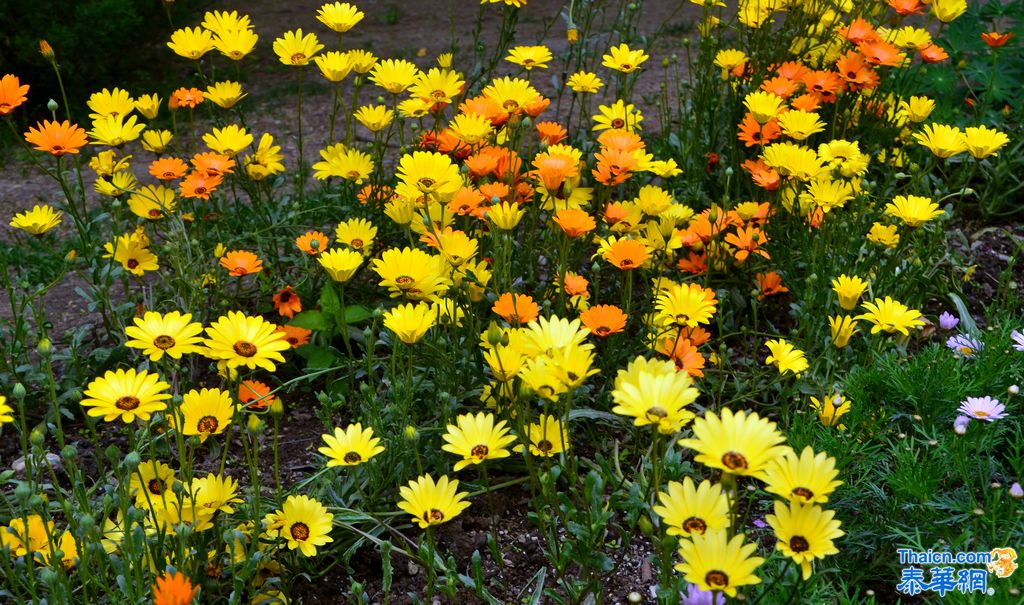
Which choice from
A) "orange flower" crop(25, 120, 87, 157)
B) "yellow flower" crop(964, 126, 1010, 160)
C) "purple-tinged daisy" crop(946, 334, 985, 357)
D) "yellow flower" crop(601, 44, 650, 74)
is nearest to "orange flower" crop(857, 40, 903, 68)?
"yellow flower" crop(964, 126, 1010, 160)

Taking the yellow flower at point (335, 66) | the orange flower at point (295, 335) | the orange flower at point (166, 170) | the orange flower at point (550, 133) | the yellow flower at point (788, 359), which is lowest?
the orange flower at point (295, 335)

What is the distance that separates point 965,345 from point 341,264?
1.67m

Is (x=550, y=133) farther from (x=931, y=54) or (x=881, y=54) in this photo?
(x=931, y=54)

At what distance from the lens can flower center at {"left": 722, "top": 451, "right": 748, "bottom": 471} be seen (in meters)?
1.46

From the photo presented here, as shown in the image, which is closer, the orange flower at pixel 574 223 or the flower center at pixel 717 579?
the flower center at pixel 717 579

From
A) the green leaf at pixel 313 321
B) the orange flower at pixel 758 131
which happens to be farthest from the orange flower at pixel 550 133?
the green leaf at pixel 313 321

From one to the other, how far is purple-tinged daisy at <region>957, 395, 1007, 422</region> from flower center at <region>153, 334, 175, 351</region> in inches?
64.2

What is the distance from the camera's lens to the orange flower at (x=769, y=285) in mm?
2986

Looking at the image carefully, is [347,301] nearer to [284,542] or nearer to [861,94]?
[284,542]

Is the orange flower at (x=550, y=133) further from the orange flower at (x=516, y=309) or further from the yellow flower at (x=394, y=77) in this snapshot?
the orange flower at (x=516, y=309)

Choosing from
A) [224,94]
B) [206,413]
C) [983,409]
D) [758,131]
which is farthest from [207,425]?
[758,131]

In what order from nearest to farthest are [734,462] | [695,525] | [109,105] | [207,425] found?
[734,462] → [695,525] → [207,425] → [109,105]

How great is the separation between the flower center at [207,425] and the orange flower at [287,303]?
80 centimetres

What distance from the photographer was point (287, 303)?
2.91 meters
